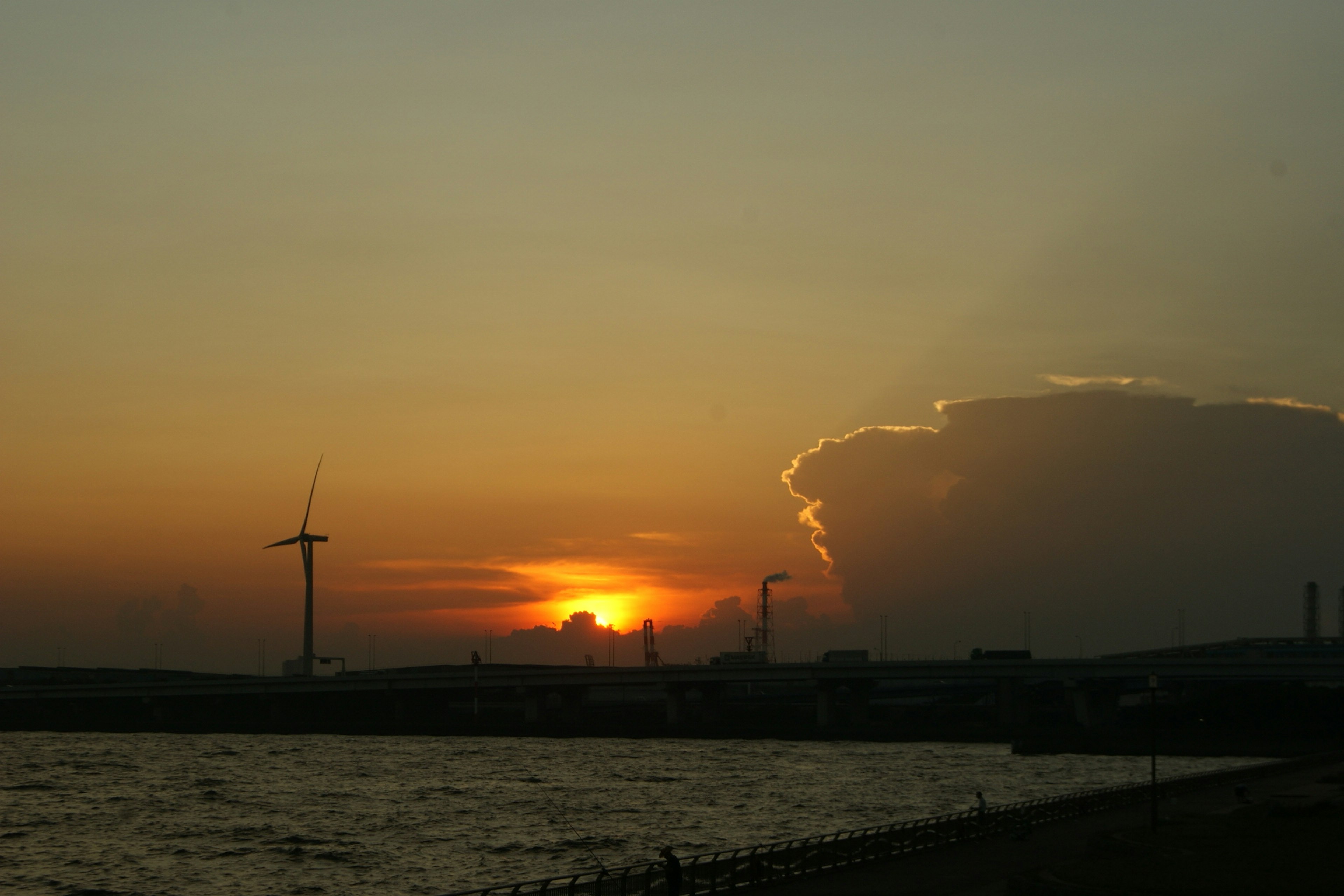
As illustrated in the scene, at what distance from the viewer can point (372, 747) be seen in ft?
617

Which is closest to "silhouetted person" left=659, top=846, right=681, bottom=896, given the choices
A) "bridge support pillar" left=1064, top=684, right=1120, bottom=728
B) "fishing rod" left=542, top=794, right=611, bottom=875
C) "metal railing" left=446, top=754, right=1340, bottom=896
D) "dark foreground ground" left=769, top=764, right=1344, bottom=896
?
"metal railing" left=446, top=754, right=1340, bottom=896

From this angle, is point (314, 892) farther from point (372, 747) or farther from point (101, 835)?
point (372, 747)

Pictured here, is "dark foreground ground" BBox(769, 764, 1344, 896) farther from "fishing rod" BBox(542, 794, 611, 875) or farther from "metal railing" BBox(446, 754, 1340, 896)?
"fishing rod" BBox(542, 794, 611, 875)

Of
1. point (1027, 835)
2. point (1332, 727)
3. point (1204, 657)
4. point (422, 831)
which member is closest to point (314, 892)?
point (422, 831)

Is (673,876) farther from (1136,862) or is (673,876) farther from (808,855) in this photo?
(1136,862)

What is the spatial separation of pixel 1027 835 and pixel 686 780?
7251 cm

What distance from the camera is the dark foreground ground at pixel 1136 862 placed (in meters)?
37.3

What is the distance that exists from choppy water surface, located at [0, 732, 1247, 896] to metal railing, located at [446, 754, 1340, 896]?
14839 mm

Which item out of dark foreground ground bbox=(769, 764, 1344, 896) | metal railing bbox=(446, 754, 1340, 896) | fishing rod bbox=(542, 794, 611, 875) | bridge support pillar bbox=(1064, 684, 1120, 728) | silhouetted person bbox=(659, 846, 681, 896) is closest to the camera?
silhouetted person bbox=(659, 846, 681, 896)

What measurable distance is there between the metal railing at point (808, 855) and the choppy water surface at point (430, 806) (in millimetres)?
14839

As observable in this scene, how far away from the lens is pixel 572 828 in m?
80.6

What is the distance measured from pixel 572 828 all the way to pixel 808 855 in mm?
39088

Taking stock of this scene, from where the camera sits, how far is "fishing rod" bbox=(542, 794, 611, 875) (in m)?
67.9

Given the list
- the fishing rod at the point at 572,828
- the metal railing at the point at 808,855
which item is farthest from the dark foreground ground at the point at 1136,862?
the fishing rod at the point at 572,828
